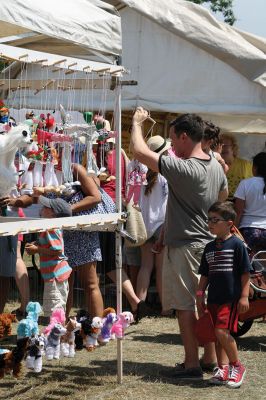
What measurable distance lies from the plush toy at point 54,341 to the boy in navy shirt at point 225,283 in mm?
1204

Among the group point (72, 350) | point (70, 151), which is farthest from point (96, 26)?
point (72, 350)

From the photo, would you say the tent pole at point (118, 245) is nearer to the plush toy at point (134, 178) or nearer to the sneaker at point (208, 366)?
the sneaker at point (208, 366)

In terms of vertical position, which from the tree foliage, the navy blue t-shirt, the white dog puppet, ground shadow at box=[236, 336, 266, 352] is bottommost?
ground shadow at box=[236, 336, 266, 352]

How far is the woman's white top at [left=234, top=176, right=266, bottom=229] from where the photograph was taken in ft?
24.9

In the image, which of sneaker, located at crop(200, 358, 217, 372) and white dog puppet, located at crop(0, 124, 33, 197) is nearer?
white dog puppet, located at crop(0, 124, 33, 197)

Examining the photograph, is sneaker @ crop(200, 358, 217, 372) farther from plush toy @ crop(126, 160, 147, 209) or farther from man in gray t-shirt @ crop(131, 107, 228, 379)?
plush toy @ crop(126, 160, 147, 209)

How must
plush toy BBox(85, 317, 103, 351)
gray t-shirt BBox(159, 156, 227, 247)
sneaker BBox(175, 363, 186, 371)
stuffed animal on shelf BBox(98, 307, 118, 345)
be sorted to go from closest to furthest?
plush toy BBox(85, 317, 103, 351) < stuffed animal on shelf BBox(98, 307, 118, 345) < gray t-shirt BBox(159, 156, 227, 247) < sneaker BBox(175, 363, 186, 371)

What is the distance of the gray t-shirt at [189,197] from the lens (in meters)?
5.50

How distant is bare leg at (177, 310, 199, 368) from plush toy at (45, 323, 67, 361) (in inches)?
48.0

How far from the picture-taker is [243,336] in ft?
24.0

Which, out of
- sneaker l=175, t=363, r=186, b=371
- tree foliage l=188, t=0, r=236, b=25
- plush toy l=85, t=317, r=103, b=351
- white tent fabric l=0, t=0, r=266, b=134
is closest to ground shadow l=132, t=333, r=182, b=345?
sneaker l=175, t=363, r=186, b=371

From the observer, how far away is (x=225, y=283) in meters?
5.57

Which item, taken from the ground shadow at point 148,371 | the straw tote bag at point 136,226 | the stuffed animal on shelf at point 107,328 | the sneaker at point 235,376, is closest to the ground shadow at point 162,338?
the ground shadow at point 148,371

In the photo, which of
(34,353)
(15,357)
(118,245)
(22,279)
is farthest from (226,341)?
(22,279)
